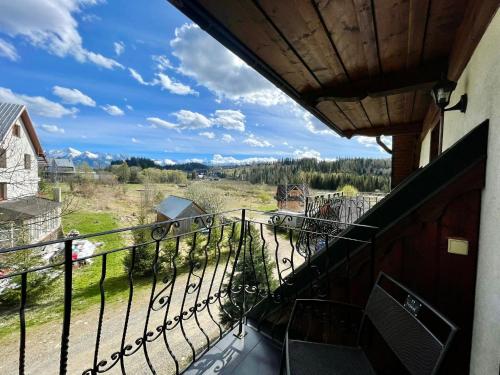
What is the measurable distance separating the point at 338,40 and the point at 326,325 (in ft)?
6.57

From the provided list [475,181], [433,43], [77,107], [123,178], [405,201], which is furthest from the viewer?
[77,107]

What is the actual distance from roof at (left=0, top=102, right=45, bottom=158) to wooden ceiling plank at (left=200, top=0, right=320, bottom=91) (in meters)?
9.69

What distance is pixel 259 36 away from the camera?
4.83 ft

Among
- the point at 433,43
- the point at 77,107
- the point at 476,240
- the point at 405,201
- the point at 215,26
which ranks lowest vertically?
the point at 476,240

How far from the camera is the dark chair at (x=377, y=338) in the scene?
3.04 feet

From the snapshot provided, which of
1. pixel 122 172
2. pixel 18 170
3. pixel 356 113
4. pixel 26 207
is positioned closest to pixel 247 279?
pixel 356 113

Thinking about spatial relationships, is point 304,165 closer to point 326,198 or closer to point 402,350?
point 326,198

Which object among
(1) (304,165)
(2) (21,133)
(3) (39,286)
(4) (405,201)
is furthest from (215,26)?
(1) (304,165)

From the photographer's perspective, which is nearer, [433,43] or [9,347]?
[433,43]

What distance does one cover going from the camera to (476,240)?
1.28m

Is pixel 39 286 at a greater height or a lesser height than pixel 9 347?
greater

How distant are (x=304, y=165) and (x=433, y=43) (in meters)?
37.6

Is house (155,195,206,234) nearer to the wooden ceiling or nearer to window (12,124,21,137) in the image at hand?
window (12,124,21,137)

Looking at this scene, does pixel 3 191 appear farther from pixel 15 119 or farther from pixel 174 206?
pixel 174 206
